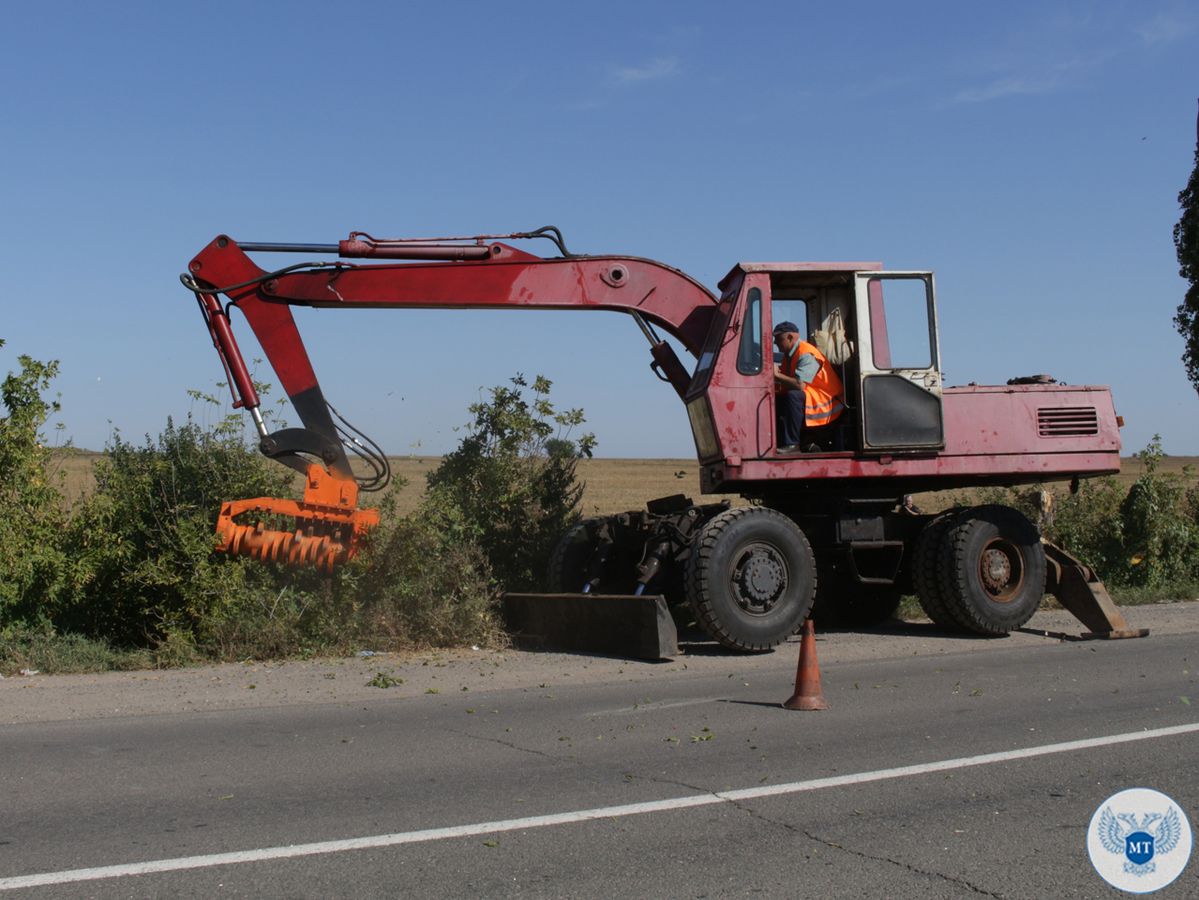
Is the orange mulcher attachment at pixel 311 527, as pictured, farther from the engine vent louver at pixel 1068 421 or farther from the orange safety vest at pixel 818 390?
the engine vent louver at pixel 1068 421

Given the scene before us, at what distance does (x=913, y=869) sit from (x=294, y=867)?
2.47 metres

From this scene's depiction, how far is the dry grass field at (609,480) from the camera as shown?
483 inches

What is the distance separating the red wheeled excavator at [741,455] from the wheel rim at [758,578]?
0.02 m

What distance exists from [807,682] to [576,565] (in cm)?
424

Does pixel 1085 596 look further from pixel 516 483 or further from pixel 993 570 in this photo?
pixel 516 483

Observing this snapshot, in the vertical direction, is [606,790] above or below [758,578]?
below

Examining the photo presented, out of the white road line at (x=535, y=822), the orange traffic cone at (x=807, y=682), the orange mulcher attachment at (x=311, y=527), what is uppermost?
the orange mulcher attachment at (x=311, y=527)

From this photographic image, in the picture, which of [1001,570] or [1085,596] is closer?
[1001,570]

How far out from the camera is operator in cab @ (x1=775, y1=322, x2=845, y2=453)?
37.8 ft

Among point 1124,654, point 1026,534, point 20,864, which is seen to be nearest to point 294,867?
point 20,864

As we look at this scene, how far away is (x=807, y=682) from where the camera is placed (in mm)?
8453

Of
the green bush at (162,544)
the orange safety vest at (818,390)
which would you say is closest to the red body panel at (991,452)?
the orange safety vest at (818,390)

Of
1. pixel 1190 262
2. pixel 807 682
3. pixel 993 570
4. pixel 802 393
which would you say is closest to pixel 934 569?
pixel 993 570

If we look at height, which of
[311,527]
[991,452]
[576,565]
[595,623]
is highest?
[991,452]
